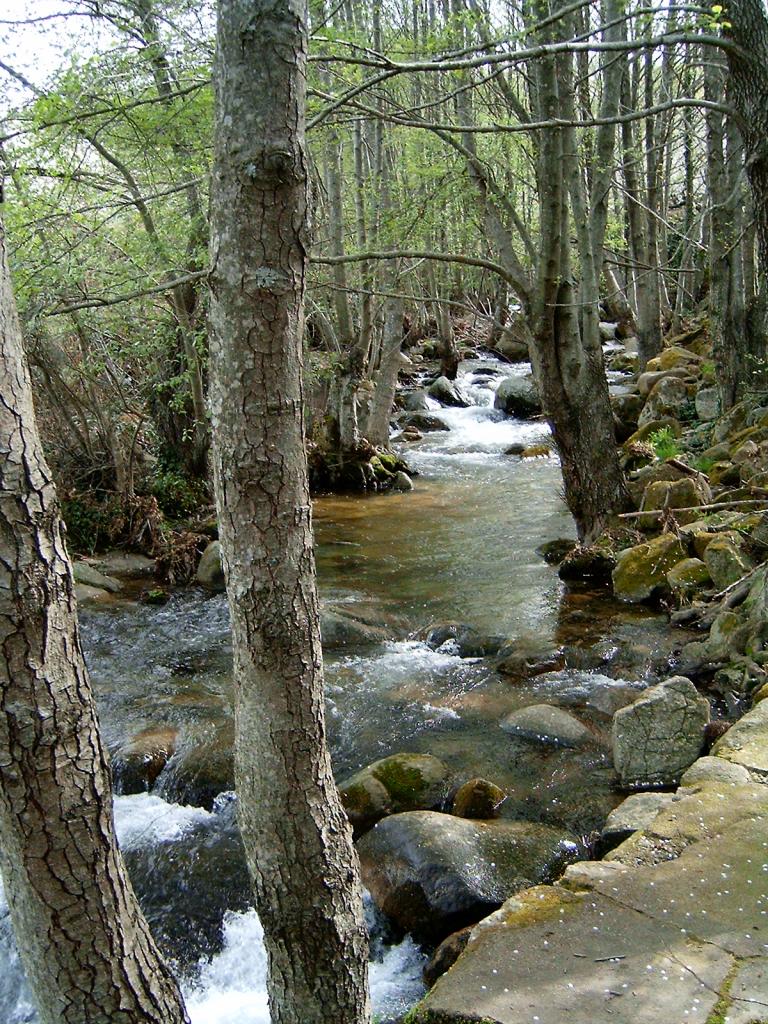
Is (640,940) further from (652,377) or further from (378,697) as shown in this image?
(652,377)

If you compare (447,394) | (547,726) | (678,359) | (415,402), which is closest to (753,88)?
(547,726)

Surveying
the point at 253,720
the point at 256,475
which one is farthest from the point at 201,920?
the point at 256,475

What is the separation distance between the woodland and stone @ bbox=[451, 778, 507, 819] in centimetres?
3

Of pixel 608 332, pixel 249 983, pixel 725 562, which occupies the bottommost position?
pixel 249 983

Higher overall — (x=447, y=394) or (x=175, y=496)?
(x=447, y=394)

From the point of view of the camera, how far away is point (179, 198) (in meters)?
10.4

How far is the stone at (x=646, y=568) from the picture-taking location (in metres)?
8.09

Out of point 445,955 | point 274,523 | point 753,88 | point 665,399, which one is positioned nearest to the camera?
point 274,523

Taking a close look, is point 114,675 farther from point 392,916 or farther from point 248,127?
point 248,127

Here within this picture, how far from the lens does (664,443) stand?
35.9ft

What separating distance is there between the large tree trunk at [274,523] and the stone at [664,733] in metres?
2.97

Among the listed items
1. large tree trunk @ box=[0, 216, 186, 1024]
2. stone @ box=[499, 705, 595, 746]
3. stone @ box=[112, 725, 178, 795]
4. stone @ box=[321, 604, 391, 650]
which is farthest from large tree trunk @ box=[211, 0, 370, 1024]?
stone @ box=[321, 604, 391, 650]

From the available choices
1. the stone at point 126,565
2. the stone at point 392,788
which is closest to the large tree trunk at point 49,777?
the stone at point 392,788

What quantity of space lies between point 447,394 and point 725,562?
48.8 ft
